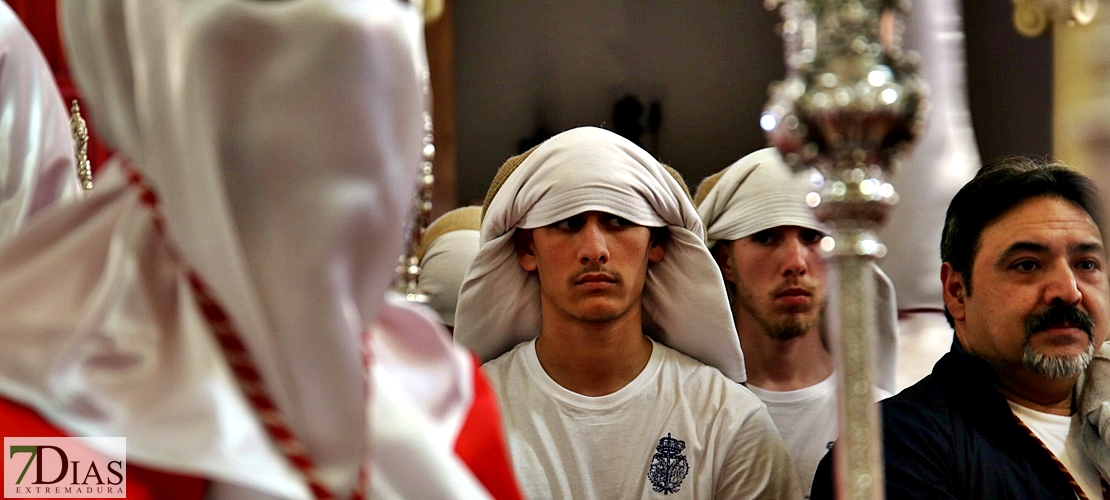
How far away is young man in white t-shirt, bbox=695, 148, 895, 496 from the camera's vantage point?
167 inches

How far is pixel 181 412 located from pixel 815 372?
2.80m

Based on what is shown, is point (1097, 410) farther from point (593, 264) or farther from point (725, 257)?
point (725, 257)

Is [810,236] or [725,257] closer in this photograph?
[810,236]

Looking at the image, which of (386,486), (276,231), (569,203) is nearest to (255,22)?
(276,231)

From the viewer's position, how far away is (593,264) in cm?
386

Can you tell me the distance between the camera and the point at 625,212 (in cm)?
390

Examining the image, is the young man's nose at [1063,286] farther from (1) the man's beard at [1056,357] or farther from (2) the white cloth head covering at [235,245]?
(2) the white cloth head covering at [235,245]

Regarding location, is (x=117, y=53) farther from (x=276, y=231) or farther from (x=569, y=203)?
(x=569, y=203)

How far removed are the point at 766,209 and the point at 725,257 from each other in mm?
261

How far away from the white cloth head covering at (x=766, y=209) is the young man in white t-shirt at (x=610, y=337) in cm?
31

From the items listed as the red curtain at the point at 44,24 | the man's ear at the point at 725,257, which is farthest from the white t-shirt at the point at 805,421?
the red curtain at the point at 44,24

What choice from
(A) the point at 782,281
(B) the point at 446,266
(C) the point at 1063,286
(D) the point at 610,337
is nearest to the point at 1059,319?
(C) the point at 1063,286

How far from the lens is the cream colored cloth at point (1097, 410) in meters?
3.41

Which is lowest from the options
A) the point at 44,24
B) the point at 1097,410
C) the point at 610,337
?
the point at 1097,410
